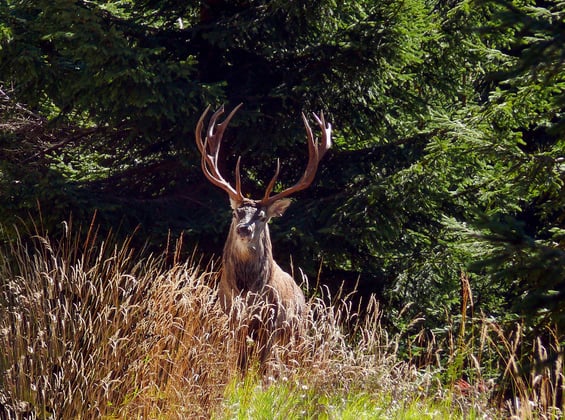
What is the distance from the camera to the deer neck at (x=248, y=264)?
7.40 meters

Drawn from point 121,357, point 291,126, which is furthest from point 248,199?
point 121,357

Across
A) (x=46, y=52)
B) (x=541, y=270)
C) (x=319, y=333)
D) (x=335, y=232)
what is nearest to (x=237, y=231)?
(x=335, y=232)

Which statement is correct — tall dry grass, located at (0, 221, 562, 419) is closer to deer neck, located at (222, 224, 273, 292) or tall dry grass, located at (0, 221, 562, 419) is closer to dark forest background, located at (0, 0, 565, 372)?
deer neck, located at (222, 224, 273, 292)

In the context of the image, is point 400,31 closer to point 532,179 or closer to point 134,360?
point 532,179

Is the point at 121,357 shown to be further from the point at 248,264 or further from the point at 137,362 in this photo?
the point at 248,264

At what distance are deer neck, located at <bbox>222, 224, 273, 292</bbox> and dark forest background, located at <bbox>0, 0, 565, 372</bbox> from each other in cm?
78

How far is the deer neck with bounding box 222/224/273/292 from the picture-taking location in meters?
7.40

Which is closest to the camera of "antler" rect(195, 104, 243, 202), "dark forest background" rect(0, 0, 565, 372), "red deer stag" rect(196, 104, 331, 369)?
"red deer stag" rect(196, 104, 331, 369)

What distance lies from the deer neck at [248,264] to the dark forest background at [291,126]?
78cm

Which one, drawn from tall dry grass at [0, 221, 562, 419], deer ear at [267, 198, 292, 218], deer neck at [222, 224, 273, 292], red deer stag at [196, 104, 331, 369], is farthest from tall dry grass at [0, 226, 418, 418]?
deer ear at [267, 198, 292, 218]

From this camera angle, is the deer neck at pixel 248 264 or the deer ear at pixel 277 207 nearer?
the deer neck at pixel 248 264

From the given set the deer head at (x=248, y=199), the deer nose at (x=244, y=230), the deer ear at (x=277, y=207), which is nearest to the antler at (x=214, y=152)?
the deer head at (x=248, y=199)

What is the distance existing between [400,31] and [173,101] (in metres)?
2.11

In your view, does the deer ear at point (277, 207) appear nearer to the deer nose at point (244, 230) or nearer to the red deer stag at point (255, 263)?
the red deer stag at point (255, 263)
